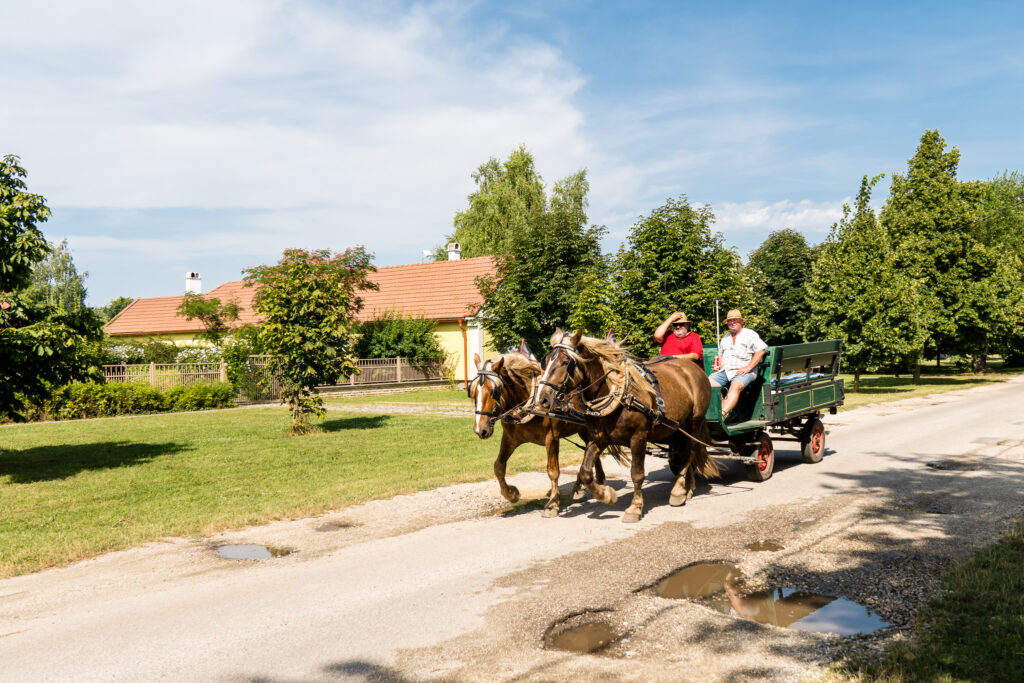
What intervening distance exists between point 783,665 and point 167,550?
20.3ft

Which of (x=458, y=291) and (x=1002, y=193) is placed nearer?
(x=458, y=291)

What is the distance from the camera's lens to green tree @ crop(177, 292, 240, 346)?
37.7 meters

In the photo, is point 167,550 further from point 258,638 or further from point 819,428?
point 819,428

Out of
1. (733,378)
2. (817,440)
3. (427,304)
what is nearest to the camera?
(733,378)

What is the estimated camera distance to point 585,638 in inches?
187

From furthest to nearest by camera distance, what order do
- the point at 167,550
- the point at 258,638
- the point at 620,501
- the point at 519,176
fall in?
the point at 519,176 < the point at 620,501 < the point at 167,550 < the point at 258,638

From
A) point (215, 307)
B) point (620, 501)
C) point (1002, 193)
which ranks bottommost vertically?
point (620, 501)

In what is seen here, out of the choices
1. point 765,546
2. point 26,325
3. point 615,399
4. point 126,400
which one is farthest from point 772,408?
point 126,400

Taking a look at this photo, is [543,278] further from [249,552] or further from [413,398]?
[249,552]

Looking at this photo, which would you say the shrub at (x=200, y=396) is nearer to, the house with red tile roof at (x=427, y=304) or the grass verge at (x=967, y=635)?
the house with red tile roof at (x=427, y=304)

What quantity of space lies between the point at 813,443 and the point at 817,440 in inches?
7.5

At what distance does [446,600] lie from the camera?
18.1ft

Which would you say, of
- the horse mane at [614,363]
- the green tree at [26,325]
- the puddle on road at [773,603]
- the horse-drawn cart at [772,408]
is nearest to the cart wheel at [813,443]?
the horse-drawn cart at [772,408]

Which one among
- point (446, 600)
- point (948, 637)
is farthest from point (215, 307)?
point (948, 637)
